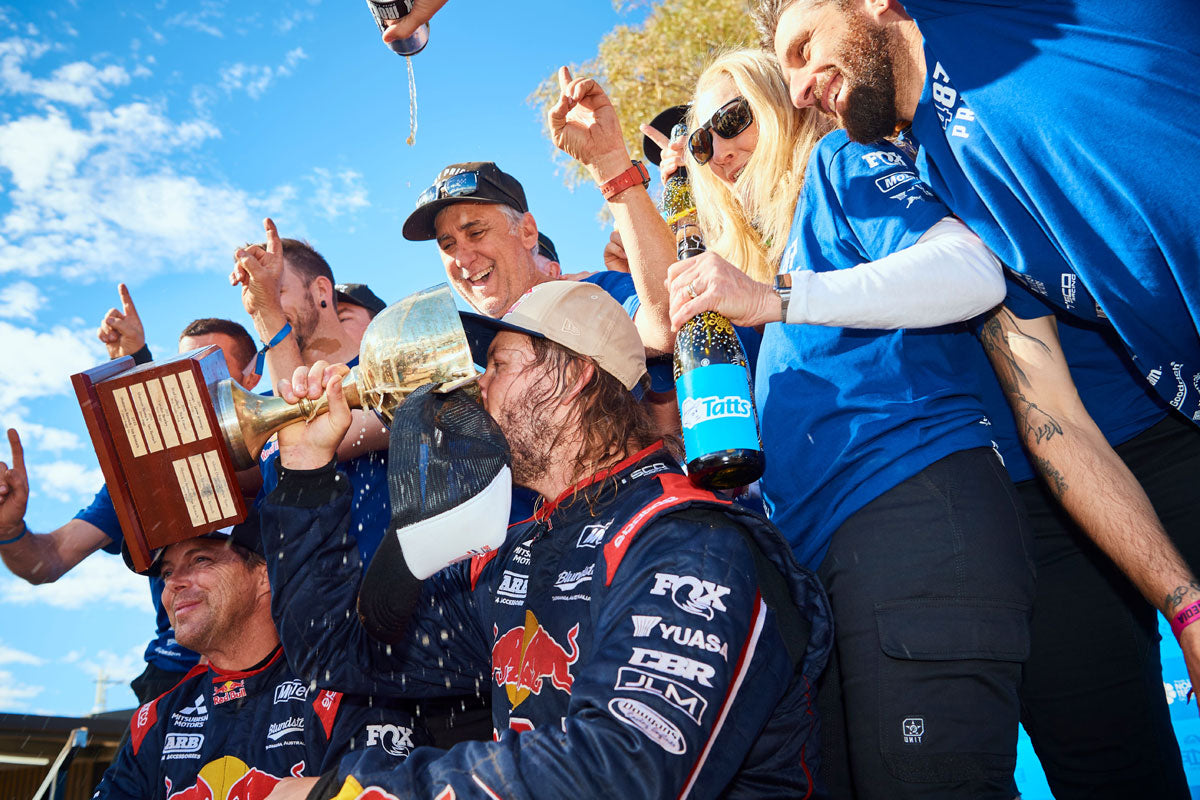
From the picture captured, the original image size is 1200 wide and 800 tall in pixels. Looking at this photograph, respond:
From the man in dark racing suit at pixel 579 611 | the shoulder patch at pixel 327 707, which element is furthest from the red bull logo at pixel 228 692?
the man in dark racing suit at pixel 579 611

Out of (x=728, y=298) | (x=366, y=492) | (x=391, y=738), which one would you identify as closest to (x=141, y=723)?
(x=391, y=738)

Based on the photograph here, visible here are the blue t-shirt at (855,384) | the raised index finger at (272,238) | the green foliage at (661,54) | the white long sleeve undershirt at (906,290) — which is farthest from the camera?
the green foliage at (661,54)

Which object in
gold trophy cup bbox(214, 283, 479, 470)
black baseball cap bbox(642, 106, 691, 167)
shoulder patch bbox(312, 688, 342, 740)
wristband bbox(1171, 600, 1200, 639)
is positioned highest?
black baseball cap bbox(642, 106, 691, 167)

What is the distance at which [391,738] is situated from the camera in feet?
10.1

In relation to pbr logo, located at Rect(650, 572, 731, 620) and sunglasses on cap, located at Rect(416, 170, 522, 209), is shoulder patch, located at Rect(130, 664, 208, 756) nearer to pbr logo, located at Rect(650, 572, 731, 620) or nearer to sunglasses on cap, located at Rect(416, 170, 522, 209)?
sunglasses on cap, located at Rect(416, 170, 522, 209)

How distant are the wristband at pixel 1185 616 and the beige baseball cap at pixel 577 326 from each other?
1458mm

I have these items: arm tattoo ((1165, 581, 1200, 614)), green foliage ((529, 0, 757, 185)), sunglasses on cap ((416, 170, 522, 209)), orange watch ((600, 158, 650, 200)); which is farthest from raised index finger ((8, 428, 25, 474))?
green foliage ((529, 0, 757, 185))

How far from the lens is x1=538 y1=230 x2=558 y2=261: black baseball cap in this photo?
4613 mm

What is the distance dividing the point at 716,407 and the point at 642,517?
0.36 metres

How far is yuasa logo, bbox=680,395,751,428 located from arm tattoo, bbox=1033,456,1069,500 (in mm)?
765

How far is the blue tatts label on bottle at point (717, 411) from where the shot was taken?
6.95 ft

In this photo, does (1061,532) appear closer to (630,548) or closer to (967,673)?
(967,673)

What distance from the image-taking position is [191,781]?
332cm

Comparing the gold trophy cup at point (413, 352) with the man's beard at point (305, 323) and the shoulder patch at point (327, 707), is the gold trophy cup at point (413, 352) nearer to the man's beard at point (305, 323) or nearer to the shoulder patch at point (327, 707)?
the shoulder patch at point (327, 707)
